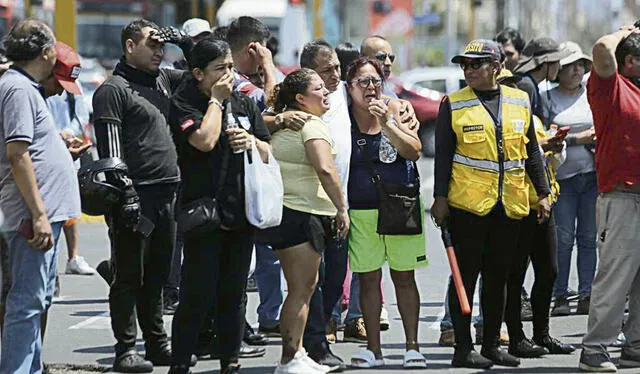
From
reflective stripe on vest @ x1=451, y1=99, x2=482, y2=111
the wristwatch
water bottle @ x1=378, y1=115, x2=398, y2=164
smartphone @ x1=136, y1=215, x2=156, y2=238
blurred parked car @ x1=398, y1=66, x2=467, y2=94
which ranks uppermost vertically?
blurred parked car @ x1=398, y1=66, x2=467, y2=94

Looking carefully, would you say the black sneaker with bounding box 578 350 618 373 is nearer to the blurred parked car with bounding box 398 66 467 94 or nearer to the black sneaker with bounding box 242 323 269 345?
the black sneaker with bounding box 242 323 269 345

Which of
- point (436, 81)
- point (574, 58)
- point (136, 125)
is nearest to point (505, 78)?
point (574, 58)

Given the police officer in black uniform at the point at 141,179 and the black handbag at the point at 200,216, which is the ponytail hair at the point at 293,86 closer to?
the police officer in black uniform at the point at 141,179

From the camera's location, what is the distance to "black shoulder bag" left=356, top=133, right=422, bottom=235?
29.8 ft

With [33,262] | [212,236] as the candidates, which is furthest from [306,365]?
[33,262]

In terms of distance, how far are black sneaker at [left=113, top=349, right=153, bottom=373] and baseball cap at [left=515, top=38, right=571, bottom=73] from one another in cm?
393

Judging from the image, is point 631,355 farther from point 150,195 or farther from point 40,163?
point 40,163

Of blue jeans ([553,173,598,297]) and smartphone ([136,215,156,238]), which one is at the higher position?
smartphone ([136,215,156,238])

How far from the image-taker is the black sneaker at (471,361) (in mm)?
8953

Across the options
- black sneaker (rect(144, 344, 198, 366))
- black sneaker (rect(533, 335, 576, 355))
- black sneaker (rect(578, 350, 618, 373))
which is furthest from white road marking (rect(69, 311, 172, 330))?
black sneaker (rect(578, 350, 618, 373))

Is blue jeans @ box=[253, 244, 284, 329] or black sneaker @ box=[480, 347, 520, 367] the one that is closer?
black sneaker @ box=[480, 347, 520, 367]

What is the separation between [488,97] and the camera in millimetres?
8992

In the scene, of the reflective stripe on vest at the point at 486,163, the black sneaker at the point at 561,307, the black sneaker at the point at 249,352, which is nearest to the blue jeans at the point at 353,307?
the black sneaker at the point at 249,352

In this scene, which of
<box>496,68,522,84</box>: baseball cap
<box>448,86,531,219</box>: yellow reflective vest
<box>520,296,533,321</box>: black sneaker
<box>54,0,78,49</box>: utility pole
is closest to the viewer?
<box>448,86,531,219</box>: yellow reflective vest
